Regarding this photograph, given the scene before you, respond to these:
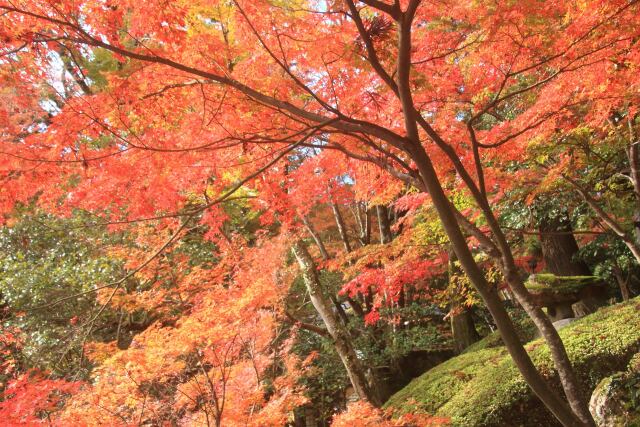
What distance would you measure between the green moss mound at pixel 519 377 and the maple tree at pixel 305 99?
0.73m

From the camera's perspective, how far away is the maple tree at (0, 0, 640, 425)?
9.75 ft

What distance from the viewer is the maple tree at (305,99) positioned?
9.75 feet

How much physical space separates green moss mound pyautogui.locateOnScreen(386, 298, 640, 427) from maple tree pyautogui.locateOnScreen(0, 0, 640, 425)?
0.73 meters

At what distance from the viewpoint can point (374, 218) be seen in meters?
15.5

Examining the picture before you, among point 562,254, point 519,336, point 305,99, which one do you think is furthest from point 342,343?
point 562,254

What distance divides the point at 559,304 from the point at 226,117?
322 inches

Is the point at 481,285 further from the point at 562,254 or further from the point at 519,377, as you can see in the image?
the point at 562,254

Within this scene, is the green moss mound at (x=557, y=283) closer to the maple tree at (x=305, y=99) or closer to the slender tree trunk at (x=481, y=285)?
the maple tree at (x=305, y=99)

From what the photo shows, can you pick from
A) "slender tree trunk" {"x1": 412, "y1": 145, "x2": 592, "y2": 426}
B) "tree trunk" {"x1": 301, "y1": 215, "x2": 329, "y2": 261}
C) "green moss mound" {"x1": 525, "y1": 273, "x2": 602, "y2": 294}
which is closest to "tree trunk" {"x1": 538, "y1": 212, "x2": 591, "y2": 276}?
"green moss mound" {"x1": 525, "y1": 273, "x2": 602, "y2": 294}

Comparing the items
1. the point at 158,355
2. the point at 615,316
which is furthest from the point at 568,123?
the point at 158,355

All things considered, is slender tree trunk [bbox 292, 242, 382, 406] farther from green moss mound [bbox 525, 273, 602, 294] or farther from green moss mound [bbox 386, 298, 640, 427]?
green moss mound [bbox 525, 273, 602, 294]

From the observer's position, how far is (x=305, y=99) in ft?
23.7

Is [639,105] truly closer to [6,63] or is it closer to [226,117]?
[226,117]

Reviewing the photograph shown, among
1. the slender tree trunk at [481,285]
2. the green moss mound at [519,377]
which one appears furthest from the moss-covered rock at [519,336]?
the slender tree trunk at [481,285]
